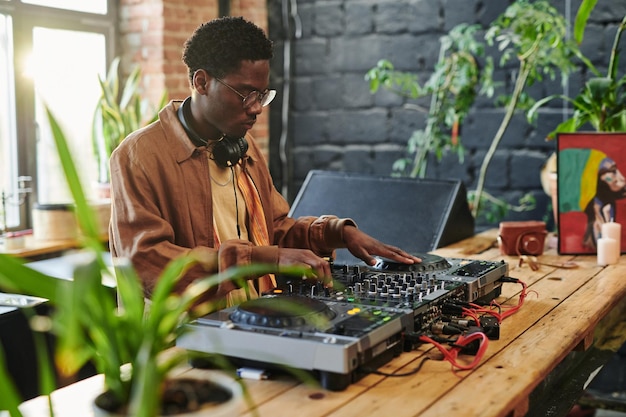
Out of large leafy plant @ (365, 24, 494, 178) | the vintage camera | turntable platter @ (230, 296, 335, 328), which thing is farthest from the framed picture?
turntable platter @ (230, 296, 335, 328)

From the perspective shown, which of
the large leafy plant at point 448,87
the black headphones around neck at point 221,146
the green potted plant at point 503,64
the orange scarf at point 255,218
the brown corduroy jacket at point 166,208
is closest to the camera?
the brown corduroy jacket at point 166,208

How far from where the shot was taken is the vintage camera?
10.3ft

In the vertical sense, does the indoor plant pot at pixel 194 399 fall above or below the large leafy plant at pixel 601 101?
below

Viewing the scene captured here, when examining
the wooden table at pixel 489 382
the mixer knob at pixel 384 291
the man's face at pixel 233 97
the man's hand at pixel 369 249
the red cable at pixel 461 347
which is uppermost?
the man's face at pixel 233 97

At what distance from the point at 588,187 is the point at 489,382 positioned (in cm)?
175

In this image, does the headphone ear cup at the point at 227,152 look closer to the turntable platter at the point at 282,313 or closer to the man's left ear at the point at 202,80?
the man's left ear at the point at 202,80

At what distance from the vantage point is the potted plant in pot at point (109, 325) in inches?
40.3

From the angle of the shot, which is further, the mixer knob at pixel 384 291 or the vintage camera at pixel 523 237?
the vintage camera at pixel 523 237

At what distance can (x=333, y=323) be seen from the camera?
1646mm

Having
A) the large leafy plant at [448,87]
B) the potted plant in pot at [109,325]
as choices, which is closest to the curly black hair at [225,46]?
the potted plant in pot at [109,325]

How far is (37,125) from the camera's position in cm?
428

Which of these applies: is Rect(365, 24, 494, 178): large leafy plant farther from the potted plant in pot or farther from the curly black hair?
the potted plant in pot

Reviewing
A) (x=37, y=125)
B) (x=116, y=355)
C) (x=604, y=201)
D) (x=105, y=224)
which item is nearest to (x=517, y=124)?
(x=604, y=201)

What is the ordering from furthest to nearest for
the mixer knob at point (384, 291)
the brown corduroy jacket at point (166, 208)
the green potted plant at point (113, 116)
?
the green potted plant at point (113, 116), the brown corduroy jacket at point (166, 208), the mixer knob at point (384, 291)
